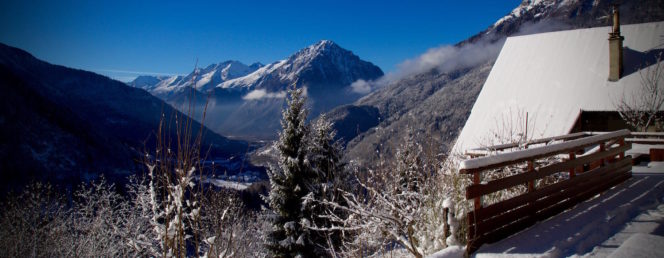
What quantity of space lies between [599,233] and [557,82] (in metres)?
12.3

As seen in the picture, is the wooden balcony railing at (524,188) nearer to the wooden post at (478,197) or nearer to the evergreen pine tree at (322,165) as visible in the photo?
the wooden post at (478,197)

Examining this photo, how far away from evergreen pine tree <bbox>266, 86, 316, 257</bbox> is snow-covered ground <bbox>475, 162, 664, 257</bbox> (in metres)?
8.43

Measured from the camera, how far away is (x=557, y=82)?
1411cm

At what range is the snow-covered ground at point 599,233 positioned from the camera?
3.32 m

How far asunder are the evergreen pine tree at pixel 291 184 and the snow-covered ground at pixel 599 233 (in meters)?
8.43

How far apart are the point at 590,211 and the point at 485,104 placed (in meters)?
10.9

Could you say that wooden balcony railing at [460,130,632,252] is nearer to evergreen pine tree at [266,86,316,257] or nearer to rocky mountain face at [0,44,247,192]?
evergreen pine tree at [266,86,316,257]

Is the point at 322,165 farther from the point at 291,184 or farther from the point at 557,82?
the point at 557,82

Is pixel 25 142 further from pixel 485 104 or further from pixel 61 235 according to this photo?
pixel 485 104

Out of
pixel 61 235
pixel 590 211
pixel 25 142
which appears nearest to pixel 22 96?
pixel 25 142

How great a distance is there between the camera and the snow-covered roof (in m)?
12.5

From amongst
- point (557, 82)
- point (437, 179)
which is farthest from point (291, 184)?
point (557, 82)

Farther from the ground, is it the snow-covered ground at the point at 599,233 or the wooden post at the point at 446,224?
the wooden post at the point at 446,224

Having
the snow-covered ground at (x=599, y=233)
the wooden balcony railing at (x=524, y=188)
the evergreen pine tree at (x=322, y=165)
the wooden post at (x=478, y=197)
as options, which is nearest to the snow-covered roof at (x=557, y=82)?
the evergreen pine tree at (x=322, y=165)
